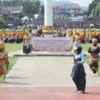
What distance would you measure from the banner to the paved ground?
4815mm

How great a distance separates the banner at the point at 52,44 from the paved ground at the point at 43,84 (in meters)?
4.81

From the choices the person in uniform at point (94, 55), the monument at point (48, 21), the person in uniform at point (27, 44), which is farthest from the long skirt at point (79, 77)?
the monument at point (48, 21)

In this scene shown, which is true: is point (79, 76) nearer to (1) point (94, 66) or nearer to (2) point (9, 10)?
(1) point (94, 66)

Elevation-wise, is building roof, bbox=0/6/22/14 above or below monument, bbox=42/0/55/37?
below

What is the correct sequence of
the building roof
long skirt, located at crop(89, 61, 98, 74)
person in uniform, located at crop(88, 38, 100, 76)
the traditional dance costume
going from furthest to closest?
1. the building roof
2. the traditional dance costume
3. long skirt, located at crop(89, 61, 98, 74)
4. person in uniform, located at crop(88, 38, 100, 76)

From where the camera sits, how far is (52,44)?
2506cm

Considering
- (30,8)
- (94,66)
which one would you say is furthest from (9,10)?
(94,66)

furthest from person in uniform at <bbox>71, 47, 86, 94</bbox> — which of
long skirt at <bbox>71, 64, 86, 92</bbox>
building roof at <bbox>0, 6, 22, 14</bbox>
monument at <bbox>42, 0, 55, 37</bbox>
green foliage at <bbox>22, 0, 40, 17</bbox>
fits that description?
green foliage at <bbox>22, 0, 40, 17</bbox>

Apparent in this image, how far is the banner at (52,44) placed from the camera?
81.9 feet

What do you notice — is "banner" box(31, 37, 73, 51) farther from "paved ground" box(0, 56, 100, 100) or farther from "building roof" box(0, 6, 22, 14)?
"building roof" box(0, 6, 22, 14)

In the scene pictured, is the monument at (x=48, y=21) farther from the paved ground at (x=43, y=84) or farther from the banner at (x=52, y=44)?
the paved ground at (x=43, y=84)

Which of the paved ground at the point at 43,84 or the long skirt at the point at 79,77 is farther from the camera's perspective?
the long skirt at the point at 79,77

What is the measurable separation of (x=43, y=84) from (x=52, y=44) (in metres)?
11.0

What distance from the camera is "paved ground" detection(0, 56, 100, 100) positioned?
1209 cm
